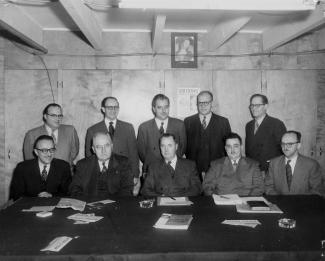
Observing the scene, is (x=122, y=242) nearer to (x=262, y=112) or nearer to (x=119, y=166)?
(x=119, y=166)

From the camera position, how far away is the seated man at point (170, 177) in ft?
10.9

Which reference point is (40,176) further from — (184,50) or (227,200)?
(184,50)

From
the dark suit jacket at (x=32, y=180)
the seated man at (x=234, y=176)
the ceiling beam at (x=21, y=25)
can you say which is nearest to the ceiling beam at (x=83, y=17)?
the ceiling beam at (x=21, y=25)

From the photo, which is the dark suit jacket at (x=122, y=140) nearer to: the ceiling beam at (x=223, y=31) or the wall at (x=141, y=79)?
the wall at (x=141, y=79)

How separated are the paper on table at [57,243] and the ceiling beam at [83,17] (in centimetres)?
193

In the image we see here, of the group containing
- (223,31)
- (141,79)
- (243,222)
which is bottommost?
(243,222)

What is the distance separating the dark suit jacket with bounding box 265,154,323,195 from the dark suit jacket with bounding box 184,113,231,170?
924mm

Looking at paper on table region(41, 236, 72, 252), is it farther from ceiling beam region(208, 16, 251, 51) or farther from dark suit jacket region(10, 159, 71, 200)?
ceiling beam region(208, 16, 251, 51)

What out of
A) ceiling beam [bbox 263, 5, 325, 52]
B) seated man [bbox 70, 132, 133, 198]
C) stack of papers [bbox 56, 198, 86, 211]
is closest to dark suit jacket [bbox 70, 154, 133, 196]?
seated man [bbox 70, 132, 133, 198]

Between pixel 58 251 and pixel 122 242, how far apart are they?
339 mm

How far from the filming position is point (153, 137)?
429cm

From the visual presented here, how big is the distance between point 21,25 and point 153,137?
6.80 feet

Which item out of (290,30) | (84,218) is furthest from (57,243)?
(290,30)

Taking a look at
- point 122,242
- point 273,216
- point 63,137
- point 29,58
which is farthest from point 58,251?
point 29,58
